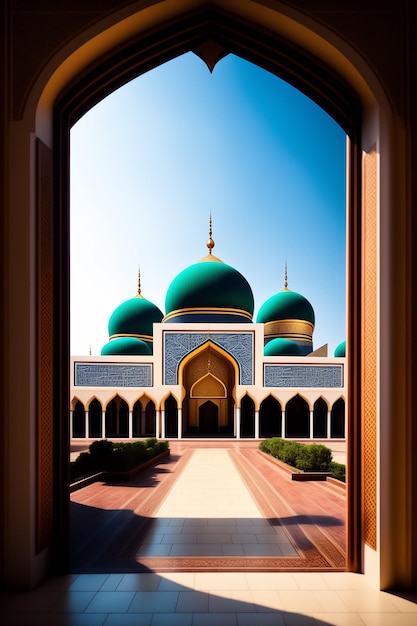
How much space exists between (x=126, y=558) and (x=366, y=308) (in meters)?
3.25

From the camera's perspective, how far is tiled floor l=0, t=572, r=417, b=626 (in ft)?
9.46

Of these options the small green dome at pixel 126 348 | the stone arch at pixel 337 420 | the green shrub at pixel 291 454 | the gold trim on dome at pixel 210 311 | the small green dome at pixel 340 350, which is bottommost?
the stone arch at pixel 337 420

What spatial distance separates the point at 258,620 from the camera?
2.89 meters

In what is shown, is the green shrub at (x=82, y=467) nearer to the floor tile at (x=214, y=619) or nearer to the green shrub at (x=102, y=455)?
the green shrub at (x=102, y=455)

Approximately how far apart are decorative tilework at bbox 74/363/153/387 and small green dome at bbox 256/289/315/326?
31.3 ft

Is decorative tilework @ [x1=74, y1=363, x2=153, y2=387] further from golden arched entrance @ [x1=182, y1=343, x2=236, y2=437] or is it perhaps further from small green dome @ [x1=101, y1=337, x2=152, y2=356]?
small green dome @ [x1=101, y1=337, x2=152, y2=356]

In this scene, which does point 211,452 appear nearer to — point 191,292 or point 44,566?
point 191,292

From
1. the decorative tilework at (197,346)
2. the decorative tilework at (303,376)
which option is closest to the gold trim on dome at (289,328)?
the decorative tilework at (303,376)

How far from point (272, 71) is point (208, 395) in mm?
14839

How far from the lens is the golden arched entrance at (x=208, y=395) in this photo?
17.6 meters

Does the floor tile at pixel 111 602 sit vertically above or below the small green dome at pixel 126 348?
below

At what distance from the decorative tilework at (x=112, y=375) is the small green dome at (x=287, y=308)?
9.53 meters

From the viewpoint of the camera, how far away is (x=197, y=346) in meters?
16.7
